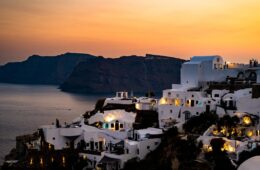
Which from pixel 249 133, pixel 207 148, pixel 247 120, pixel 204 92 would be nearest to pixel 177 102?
pixel 204 92

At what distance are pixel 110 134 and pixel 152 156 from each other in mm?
5311

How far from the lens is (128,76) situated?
646 ft

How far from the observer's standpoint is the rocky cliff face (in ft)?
618

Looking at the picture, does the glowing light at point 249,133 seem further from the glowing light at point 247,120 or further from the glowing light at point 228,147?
the glowing light at point 228,147

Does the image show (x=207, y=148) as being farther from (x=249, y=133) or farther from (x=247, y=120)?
(x=247, y=120)

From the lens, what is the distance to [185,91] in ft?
102

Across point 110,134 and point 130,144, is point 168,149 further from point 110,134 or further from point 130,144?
point 110,134

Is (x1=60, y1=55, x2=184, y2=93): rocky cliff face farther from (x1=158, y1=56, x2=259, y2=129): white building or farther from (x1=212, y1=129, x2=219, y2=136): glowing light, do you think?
(x1=212, y1=129, x2=219, y2=136): glowing light

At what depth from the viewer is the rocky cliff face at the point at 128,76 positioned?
7416 inches

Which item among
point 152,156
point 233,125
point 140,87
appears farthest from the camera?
point 140,87

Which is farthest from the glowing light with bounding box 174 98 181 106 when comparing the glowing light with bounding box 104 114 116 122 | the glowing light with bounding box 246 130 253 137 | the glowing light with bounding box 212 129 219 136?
the glowing light with bounding box 246 130 253 137

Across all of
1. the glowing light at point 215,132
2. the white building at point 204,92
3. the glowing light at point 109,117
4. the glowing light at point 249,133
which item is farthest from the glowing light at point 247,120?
the glowing light at point 109,117

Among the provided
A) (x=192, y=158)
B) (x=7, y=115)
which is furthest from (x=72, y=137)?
(x=7, y=115)

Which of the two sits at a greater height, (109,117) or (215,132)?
(109,117)
